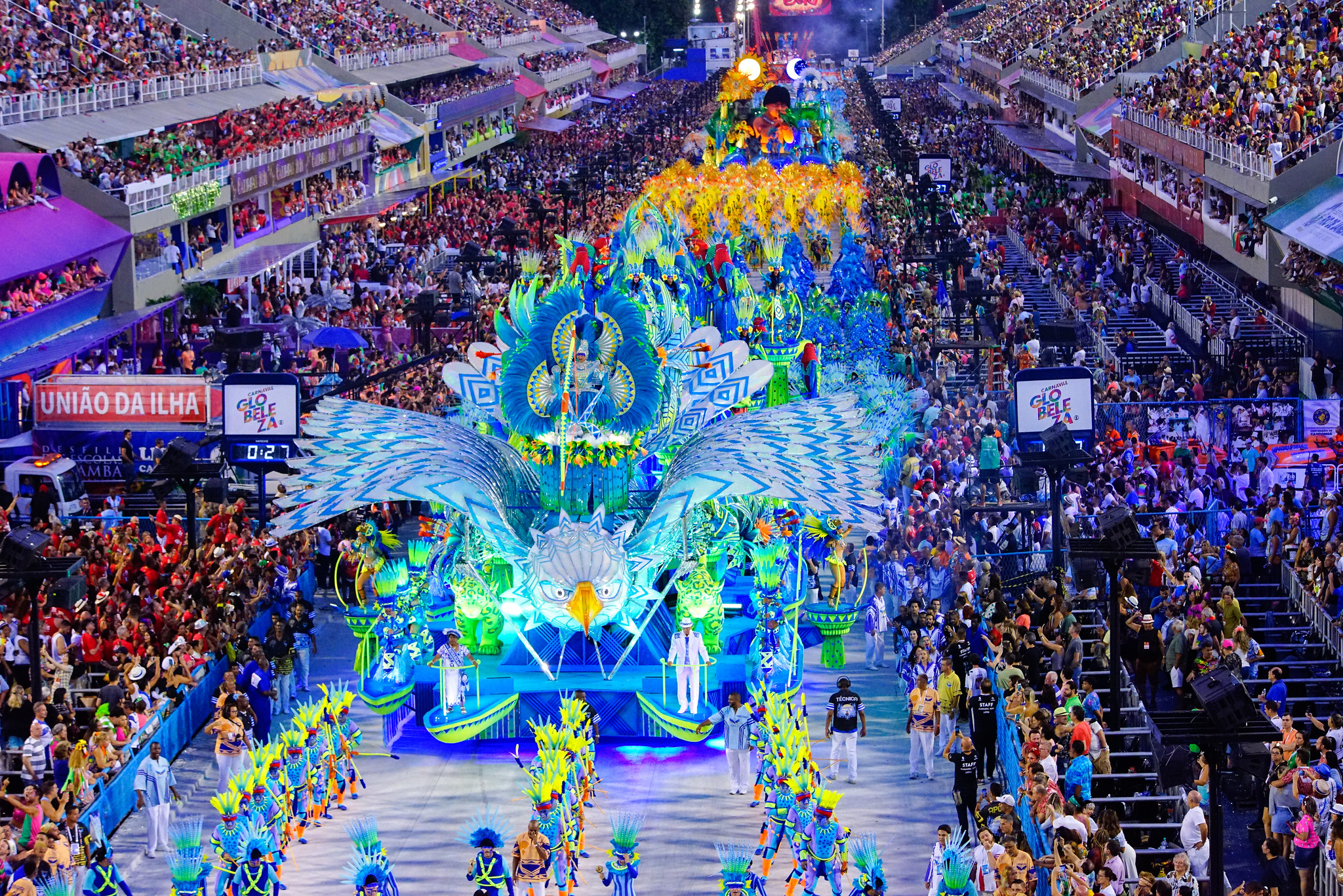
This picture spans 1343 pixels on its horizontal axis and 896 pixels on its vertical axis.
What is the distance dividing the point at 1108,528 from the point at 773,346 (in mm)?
14768

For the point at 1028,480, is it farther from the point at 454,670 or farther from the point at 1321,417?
the point at 454,670

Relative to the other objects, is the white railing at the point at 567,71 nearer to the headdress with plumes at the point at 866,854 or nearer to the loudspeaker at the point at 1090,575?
the loudspeaker at the point at 1090,575

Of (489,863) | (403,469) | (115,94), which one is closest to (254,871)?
(489,863)

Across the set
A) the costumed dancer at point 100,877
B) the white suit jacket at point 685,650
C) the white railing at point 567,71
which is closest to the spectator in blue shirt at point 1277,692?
the white suit jacket at point 685,650

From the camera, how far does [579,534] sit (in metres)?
19.4

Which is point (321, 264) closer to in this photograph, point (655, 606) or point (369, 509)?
point (369, 509)

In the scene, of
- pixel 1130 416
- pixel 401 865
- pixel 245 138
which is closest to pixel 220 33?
pixel 245 138

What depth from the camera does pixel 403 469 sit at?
66.3ft

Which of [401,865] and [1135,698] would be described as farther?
[1135,698]

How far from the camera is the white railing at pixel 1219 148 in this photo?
33875 millimetres

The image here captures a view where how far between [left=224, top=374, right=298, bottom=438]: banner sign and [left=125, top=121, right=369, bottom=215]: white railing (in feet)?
41.4

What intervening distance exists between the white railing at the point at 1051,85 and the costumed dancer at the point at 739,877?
156 ft

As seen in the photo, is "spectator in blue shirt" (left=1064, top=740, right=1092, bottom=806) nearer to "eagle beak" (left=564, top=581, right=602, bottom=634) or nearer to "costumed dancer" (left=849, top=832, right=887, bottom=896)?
"costumed dancer" (left=849, top=832, right=887, bottom=896)

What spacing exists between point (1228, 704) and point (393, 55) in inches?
2409
